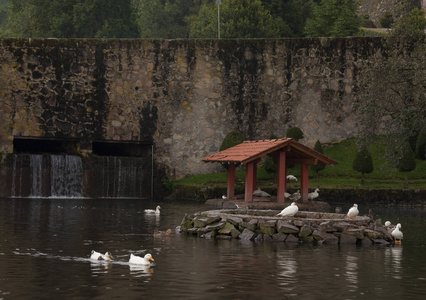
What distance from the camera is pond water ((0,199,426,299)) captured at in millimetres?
15867

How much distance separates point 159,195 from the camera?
50.1 m

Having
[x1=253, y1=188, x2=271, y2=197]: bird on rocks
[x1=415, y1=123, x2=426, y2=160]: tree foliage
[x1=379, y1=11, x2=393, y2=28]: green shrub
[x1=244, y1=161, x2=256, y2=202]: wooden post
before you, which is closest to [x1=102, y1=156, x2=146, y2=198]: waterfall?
[x1=253, y1=188, x2=271, y2=197]: bird on rocks

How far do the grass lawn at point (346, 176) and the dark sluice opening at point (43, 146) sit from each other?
7.21 m

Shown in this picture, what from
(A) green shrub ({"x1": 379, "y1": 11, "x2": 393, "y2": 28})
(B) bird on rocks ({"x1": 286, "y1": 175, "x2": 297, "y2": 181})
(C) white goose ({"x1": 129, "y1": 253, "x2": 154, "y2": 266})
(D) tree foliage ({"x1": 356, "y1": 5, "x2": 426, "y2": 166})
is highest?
(A) green shrub ({"x1": 379, "y1": 11, "x2": 393, "y2": 28})

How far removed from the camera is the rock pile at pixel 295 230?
992 inches

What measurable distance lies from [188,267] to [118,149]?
35.4 m

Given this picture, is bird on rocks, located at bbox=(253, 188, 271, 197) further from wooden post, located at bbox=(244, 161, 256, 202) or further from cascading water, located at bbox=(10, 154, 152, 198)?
cascading water, located at bbox=(10, 154, 152, 198)

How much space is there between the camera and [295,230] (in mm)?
25391

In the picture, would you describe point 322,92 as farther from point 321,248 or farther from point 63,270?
point 63,270

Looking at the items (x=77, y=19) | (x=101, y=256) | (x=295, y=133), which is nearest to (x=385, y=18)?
(x=77, y=19)

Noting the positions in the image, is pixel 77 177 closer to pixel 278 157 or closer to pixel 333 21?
pixel 278 157

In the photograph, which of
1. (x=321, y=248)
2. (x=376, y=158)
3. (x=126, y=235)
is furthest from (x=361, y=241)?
(x=376, y=158)

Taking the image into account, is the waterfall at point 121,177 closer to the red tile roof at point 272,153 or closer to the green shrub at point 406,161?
the red tile roof at point 272,153

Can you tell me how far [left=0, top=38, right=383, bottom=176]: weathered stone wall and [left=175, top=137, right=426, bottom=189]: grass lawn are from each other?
50.8 inches
